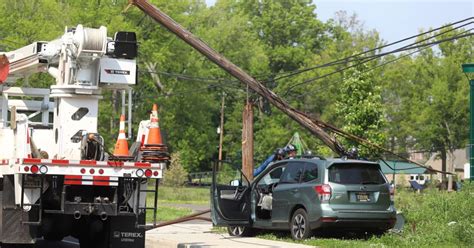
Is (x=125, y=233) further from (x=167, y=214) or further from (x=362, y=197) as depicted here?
(x=167, y=214)

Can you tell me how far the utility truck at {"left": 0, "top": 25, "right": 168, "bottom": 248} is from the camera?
1420cm

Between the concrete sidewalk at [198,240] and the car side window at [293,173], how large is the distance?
4.46 feet

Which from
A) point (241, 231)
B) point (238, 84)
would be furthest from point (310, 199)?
point (238, 84)

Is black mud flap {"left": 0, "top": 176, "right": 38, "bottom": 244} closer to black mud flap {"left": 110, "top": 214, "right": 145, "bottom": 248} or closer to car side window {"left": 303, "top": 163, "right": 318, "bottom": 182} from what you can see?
black mud flap {"left": 110, "top": 214, "right": 145, "bottom": 248}

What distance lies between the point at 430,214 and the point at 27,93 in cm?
919

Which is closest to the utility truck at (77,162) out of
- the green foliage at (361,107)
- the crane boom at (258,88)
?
the crane boom at (258,88)

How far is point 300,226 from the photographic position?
18094 millimetres

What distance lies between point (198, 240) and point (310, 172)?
2691mm

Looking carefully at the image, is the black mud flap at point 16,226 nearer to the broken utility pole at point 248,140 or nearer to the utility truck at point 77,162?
the utility truck at point 77,162

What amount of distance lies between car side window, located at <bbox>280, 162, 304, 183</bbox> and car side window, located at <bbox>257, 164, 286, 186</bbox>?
44 centimetres

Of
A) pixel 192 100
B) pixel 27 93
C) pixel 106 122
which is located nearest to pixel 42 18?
pixel 106 122

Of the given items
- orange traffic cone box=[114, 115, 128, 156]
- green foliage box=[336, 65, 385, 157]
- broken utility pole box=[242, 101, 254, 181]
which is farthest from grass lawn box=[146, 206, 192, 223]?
green foliage box=[336, 65, 385, 157]

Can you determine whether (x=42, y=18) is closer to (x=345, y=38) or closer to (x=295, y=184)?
(x=345, y=38)

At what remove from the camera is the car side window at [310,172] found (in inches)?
711
